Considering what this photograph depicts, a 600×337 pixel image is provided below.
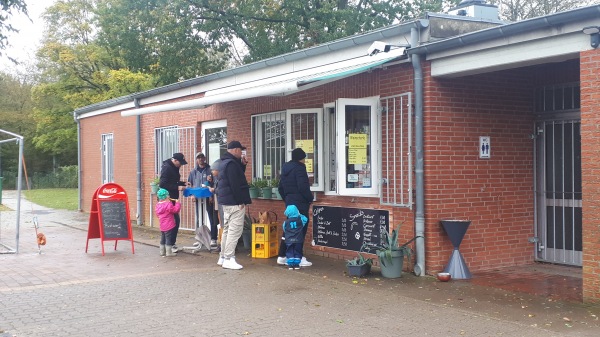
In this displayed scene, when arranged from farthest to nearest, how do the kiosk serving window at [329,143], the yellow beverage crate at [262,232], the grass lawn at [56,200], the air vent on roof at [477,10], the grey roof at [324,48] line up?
1. the grass lawn at [56,200]
2. the yellow beverage crate at [262,232]
3. the air vent on roof at [477,10]
4. the kiosk serving window at [329,143]
5. the grey roof at [324,48]

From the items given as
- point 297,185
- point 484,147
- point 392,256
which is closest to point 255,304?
point 392,256

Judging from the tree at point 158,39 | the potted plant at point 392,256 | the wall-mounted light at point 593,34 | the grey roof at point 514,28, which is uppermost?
the tree at point 158,39

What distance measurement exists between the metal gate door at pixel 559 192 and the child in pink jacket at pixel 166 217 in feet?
19.4

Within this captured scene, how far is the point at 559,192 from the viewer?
9555 millimetres

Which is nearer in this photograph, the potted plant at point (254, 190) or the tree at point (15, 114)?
the potted plant at point (254, 190)

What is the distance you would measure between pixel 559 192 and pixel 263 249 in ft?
15.5

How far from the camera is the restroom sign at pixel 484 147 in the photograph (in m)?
9.30

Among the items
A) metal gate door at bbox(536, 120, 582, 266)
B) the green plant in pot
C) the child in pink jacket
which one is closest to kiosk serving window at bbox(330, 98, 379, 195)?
the green plant in pot

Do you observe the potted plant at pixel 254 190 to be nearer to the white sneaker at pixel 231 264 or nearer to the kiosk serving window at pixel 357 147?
the white sneaker at pixel 231 264


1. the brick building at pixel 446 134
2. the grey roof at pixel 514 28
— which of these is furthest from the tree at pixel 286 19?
the grey roof at pixel 514 28

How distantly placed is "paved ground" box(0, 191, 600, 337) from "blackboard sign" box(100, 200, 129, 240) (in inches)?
53.1

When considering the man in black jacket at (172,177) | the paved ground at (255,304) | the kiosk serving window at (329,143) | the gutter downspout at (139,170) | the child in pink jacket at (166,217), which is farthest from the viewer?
the gutter downspout at (139,170)

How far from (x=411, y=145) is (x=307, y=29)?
1600 centimetres

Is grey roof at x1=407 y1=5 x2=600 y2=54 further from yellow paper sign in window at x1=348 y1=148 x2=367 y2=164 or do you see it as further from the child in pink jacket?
the child in pink jacket
